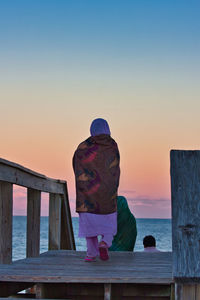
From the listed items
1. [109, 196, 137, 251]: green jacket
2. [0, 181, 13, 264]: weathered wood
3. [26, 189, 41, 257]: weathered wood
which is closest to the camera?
[0, 181, 13, 264]: weathered wood

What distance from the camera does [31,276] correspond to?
422 centimetres

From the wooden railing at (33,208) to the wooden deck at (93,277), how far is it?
38 cm

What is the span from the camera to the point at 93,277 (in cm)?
418

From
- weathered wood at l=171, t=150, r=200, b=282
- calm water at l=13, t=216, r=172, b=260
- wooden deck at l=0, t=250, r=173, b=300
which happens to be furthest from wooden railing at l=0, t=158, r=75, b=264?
calm water at l=13, t=216, r=172, b=260

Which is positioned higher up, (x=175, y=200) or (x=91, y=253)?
(x=175, y=200)

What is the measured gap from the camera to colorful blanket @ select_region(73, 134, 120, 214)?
222 inches

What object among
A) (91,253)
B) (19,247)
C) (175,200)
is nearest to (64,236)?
(91,253)

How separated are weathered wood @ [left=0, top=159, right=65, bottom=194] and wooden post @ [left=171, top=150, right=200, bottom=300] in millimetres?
1665

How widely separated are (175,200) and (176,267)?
46 cm

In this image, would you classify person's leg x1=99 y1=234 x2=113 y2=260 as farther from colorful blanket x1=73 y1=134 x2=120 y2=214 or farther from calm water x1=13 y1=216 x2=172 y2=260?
calm water x1=13 y1=216 x2=172 y2=260

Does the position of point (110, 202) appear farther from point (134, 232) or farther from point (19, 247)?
point (19, 247)

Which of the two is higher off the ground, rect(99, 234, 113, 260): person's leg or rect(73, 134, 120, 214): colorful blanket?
rect(73, 134, 120, 214): colorful blanket

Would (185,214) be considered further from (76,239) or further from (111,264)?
(76,239)

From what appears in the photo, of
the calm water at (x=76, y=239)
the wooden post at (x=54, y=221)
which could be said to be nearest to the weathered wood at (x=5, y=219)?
the wooden post at (x=54, y=221)
